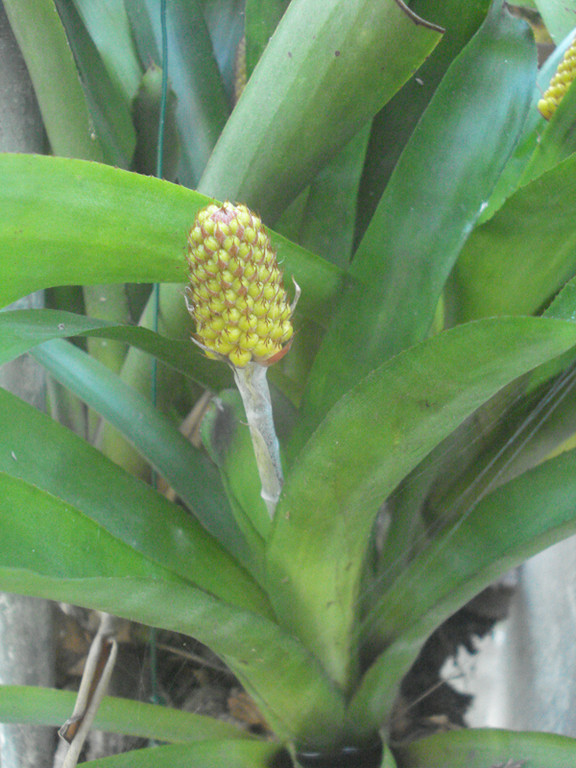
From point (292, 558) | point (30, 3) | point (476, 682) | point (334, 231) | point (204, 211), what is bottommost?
point (476, 682)

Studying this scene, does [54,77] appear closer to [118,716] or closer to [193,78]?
[193,78]

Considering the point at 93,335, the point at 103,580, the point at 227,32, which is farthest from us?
the point at 227,32

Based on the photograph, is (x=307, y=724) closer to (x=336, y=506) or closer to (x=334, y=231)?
(x=336, y=506)

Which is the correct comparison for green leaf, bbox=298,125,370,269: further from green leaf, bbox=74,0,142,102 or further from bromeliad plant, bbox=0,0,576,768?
green leaf, bbox=74,0,142,102

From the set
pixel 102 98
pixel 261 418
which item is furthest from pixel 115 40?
pixel 261 418

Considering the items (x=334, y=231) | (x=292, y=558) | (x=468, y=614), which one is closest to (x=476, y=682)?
(x=468, y=614)

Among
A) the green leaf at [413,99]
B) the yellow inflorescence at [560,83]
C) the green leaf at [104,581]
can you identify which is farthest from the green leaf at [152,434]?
the yellow inflorescence at [560,83]
